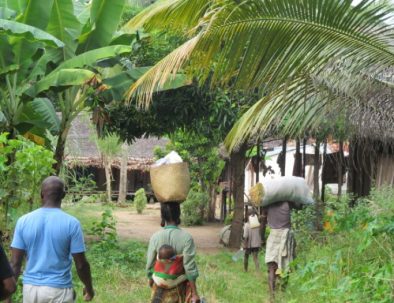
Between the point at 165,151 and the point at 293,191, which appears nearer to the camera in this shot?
the point at 293,191

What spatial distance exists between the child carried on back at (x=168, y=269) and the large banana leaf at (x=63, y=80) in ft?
10.7

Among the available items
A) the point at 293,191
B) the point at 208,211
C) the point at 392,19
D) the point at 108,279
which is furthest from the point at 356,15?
the point at 208,211

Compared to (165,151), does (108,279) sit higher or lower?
lower

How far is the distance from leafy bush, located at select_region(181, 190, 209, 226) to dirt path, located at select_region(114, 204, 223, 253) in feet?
1.26

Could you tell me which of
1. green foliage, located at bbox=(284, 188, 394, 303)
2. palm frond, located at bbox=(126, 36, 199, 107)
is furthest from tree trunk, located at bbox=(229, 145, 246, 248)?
palm frond, located at bbox=(126, 36, 199, 107)

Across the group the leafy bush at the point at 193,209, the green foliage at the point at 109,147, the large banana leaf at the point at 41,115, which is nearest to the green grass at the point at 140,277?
the large banana leaf at the point at 41,115

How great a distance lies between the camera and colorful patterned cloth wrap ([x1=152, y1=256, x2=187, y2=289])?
5145 millimetres

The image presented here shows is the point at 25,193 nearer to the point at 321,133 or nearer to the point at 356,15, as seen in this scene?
the point at 356,15

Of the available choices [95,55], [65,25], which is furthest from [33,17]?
[95,55]

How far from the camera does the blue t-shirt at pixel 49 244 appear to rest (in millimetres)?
4336

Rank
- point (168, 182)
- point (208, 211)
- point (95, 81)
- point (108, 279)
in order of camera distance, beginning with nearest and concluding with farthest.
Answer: point (168, 182) < point (95, 81) < point (108, 279) < point (208, 211)

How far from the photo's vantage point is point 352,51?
16.8 ft

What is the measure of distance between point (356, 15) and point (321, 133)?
6453 millimetres

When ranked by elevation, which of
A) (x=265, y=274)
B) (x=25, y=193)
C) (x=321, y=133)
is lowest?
(x=265, y=274)
